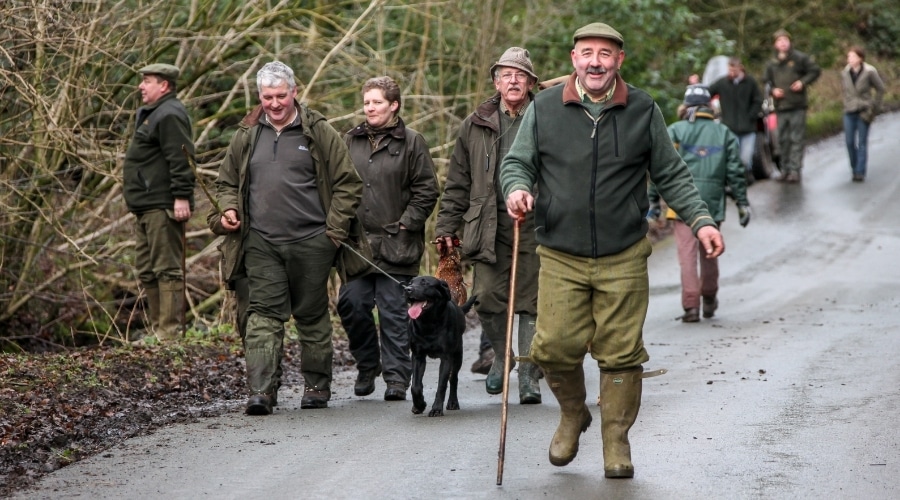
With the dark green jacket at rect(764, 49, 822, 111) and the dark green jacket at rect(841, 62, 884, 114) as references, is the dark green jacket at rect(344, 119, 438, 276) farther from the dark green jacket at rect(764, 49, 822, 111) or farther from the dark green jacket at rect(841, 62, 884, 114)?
the dark green jacket at rect(841, 62, 884, 114)

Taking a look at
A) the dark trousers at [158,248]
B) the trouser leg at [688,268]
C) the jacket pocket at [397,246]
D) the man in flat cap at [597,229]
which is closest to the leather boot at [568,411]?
the man in flat cap at [597,229]

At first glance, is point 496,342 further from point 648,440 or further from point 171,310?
point 171,310

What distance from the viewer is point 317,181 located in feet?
28.0

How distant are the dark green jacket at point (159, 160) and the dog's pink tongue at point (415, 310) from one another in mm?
3770

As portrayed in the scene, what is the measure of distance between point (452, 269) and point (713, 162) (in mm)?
4847

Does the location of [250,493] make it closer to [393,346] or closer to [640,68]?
[393,346]

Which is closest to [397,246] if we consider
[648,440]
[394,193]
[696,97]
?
[394,193]

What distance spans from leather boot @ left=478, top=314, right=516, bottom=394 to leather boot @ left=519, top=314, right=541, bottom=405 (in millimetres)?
158

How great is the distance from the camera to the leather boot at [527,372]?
8.63 metres

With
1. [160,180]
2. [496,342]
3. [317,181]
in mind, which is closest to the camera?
[317,181]

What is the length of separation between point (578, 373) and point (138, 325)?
9.61 m

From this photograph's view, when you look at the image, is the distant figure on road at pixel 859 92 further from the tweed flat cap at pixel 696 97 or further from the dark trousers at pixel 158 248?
the dark trousers at pixel 158 248

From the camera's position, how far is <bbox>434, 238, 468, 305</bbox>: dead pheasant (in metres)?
9.05

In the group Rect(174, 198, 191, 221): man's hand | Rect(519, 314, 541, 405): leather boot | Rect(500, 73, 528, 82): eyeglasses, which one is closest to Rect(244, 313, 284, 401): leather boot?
Rect(519, 314, 541, 405): leather boot
